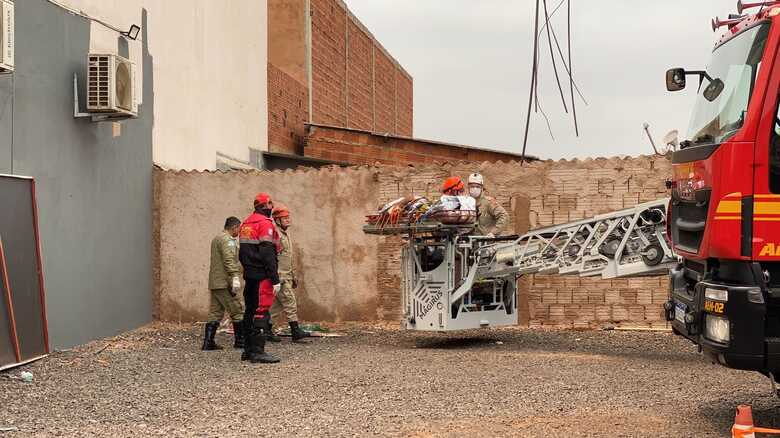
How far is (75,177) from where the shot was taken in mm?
11305

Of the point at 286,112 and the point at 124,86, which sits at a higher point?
the point at 286,112

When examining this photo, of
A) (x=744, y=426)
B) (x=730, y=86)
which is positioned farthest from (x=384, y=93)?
(x=744, y=426)

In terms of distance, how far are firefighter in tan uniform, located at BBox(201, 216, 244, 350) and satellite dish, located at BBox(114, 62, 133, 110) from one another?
2.07 metres

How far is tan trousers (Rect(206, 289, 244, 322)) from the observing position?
11156mm

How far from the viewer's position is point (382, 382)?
855 centimetres

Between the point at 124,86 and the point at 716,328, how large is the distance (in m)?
8.28

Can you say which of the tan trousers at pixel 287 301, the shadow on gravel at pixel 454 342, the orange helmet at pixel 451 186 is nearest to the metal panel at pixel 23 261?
the tan trousers at pixel 287 301

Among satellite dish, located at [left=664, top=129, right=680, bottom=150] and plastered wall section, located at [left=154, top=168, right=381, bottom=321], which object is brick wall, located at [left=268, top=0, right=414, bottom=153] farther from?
satellite dish, located at [left=664, top=129, right=680, bottom=150]

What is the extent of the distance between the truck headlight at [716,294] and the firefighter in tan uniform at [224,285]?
250 inches

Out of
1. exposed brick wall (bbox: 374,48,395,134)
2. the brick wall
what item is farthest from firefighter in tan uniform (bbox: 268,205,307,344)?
exposed brick wall (bbox: 374,48,395,134)

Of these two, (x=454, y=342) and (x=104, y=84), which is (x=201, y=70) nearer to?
(x=104, y=84)

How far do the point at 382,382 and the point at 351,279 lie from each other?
479cm

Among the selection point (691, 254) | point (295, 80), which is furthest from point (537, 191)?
point (295, 80)

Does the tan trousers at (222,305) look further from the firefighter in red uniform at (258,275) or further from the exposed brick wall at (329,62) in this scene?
the exposed brick wall at (329,62)
